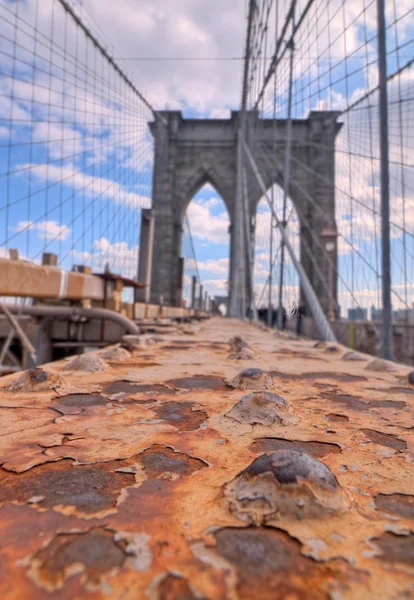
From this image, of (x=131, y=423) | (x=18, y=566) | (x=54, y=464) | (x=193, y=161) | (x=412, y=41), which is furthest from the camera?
(x=193, y=161)

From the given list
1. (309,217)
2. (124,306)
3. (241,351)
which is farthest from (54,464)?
(309,217)

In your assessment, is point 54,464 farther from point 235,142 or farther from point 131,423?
point 235,142

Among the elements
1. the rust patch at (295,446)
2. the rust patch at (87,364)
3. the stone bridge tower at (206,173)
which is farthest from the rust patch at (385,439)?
the stone bridge tower at (206,173)

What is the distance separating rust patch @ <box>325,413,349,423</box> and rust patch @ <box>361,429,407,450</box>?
0.10m

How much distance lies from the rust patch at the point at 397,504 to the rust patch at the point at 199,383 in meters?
0.98

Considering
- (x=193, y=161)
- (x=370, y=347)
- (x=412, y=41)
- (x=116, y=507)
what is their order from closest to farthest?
(x=116, y=507)
(x=412, y=41)
(x=370, y=347)
(x=193, y=161)

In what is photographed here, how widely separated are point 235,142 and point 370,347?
2041 cm

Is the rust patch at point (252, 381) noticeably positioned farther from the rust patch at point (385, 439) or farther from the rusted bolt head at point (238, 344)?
the rusted bolt head at point (238, 344)

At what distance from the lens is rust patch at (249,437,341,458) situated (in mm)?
884

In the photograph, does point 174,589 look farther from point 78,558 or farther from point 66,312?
point 66,312

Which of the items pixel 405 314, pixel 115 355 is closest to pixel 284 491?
pixel 115 355

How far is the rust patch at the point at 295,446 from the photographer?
34.8 inches

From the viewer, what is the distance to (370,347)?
9.66 m

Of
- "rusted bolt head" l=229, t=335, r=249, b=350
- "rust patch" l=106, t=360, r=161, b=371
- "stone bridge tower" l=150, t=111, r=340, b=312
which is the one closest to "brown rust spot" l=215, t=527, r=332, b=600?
"rust patch" l=106, t=360, r=161, b=371
